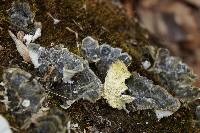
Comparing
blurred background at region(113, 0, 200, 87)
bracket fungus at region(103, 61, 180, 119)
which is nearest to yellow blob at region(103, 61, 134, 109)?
bracket fungus at region(103, 61, 180, 119)

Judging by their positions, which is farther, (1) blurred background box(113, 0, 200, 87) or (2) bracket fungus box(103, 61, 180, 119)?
(1) blurred background box(113, 0, 200, 87)

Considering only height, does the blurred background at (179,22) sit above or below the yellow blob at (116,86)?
below

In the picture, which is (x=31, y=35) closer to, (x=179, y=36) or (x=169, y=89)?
(x=169, y=89)

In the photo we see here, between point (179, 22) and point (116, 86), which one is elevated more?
point (116, 86)

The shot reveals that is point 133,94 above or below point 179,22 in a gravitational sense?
above

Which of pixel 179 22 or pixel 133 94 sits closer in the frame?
pixel 133 94

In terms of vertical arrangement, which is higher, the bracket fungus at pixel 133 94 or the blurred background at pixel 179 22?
the bracket fungus at pixel 133 94

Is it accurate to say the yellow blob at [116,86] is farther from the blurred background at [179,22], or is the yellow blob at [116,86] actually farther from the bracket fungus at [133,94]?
the blurred background at [179,22]

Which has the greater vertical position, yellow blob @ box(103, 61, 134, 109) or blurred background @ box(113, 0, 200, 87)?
yellow blob @ box(103, 61, 134, 109)

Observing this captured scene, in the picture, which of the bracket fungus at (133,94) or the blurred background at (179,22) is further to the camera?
the blurred background at (179,22)

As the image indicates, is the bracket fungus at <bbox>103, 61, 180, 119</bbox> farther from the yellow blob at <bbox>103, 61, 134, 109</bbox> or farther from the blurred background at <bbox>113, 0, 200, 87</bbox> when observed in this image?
the blurred background at <bbox>113, 0, 200, 87</bbox>

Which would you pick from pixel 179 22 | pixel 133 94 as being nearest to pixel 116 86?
pixel 133 94

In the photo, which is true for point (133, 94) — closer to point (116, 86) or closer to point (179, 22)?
point (116, 86)

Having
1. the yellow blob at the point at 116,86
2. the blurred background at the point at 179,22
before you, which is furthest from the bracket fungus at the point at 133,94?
the blurred background at the point at 179,22
